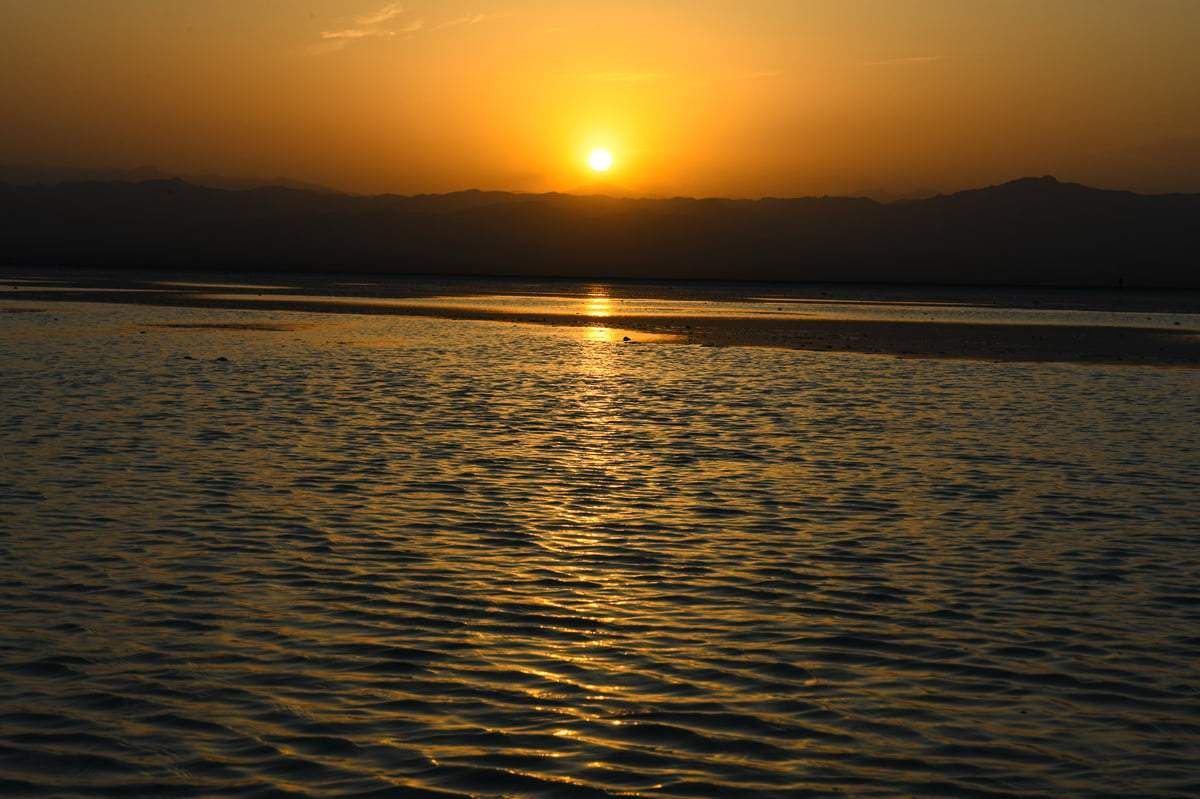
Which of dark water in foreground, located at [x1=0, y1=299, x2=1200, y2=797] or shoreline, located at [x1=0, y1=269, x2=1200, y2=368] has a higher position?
shoreline, located at [x1=0, y1=269, x2=1200, y2=368]

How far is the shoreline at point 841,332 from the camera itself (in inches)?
2096

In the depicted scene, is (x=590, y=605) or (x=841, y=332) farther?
(x=841, y=332)

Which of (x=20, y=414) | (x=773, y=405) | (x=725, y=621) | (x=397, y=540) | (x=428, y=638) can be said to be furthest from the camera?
(x=773, y=405)

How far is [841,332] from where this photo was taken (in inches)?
2699

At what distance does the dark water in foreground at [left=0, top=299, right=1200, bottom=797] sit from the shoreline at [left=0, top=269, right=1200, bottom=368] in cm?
2591

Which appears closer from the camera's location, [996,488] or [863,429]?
[996,488]

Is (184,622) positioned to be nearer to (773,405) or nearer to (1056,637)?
(1056,637)

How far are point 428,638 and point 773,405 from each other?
21.0 meters

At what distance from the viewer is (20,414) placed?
2631 cm

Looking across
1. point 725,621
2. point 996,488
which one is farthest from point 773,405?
point 725,621

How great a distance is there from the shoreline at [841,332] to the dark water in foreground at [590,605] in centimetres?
2591

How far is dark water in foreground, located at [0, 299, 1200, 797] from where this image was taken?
28.6ft

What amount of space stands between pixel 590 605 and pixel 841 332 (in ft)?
189

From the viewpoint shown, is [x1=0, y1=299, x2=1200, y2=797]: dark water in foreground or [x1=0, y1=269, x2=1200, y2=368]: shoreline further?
[x1=0, y1=269, x2=1200, y2=368]: shoreline
